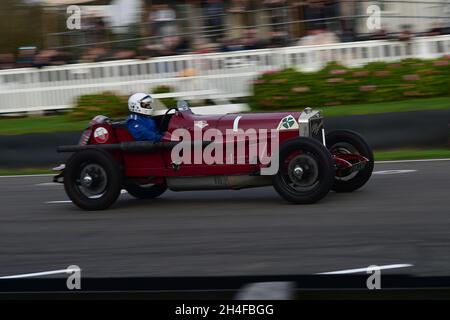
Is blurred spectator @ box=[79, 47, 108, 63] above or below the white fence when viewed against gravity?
above

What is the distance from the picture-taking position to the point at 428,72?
13.9 m

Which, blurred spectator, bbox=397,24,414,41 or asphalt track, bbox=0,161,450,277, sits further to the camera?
blurred spectator, bbox=397,24,414,41

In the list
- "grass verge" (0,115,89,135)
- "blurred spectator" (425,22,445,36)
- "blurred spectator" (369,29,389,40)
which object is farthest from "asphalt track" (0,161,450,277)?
"blurred spectator" (425,22,445,36)

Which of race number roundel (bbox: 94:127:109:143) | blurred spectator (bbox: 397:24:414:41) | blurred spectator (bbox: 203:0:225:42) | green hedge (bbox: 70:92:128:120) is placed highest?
blurred spectator (bbox: 203:0:225:42)

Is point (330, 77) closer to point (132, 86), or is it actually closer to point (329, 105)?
point (329, 105)

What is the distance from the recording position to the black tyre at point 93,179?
340 inches

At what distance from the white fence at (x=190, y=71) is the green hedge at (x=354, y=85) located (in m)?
0.88

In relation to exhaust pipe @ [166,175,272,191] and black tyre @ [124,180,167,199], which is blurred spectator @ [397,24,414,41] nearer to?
black tyre @ [124,180,167,199]

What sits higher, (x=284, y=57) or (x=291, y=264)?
(x=284, y=57)

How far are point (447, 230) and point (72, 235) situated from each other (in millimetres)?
3269

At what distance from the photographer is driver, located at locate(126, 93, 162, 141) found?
870 cm

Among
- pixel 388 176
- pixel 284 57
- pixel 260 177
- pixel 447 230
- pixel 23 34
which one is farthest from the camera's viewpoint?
pixel 23 34

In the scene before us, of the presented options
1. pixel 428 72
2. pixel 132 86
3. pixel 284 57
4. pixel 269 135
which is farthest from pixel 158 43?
pixel 269 135

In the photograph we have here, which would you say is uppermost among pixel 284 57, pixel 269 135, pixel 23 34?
pixel 23 34
